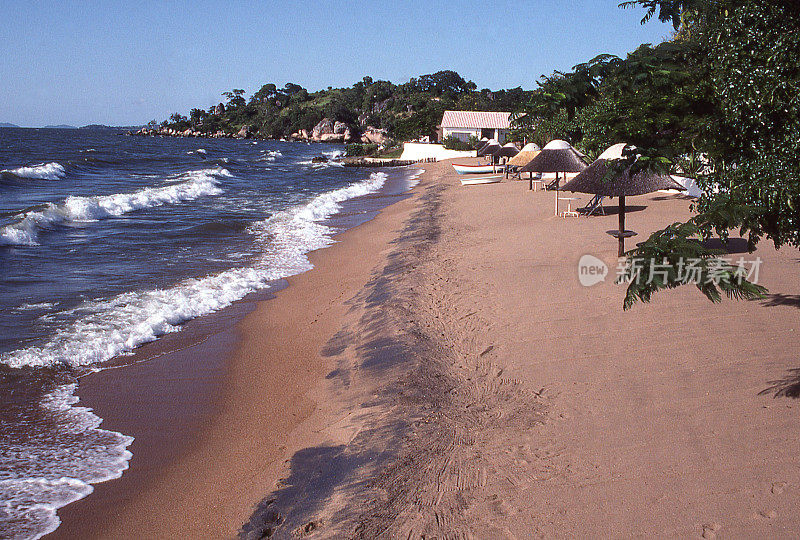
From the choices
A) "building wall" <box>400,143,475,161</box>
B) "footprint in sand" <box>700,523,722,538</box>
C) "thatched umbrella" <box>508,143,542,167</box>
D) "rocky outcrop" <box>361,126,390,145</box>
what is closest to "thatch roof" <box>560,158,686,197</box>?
"footprint in sand" <box>700,523,722,538</box>

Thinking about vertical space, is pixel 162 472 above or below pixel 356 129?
below

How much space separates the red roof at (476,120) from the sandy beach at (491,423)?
55371mm

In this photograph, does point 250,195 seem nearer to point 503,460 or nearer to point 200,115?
point 503,460

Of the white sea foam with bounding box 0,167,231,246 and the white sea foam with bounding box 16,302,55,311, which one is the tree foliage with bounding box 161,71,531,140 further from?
the white sea foam with bounding box 16,302,55,311

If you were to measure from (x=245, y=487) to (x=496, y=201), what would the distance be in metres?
17.6

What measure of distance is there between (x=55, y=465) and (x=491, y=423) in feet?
13.9

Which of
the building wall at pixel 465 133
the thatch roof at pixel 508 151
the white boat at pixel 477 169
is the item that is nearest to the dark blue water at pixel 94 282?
the white boat at pixel 477 169

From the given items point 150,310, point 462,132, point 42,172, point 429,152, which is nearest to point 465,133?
point 462,132

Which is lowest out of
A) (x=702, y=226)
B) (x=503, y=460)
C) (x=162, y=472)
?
(x=162, y=472)

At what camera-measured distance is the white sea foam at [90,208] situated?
17.2 meters

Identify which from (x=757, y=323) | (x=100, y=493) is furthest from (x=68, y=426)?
(x=757, y=323)

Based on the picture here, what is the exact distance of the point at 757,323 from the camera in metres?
6.91

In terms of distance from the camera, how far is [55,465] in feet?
18.4

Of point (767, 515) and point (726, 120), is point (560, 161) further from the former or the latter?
point (767, 515)
